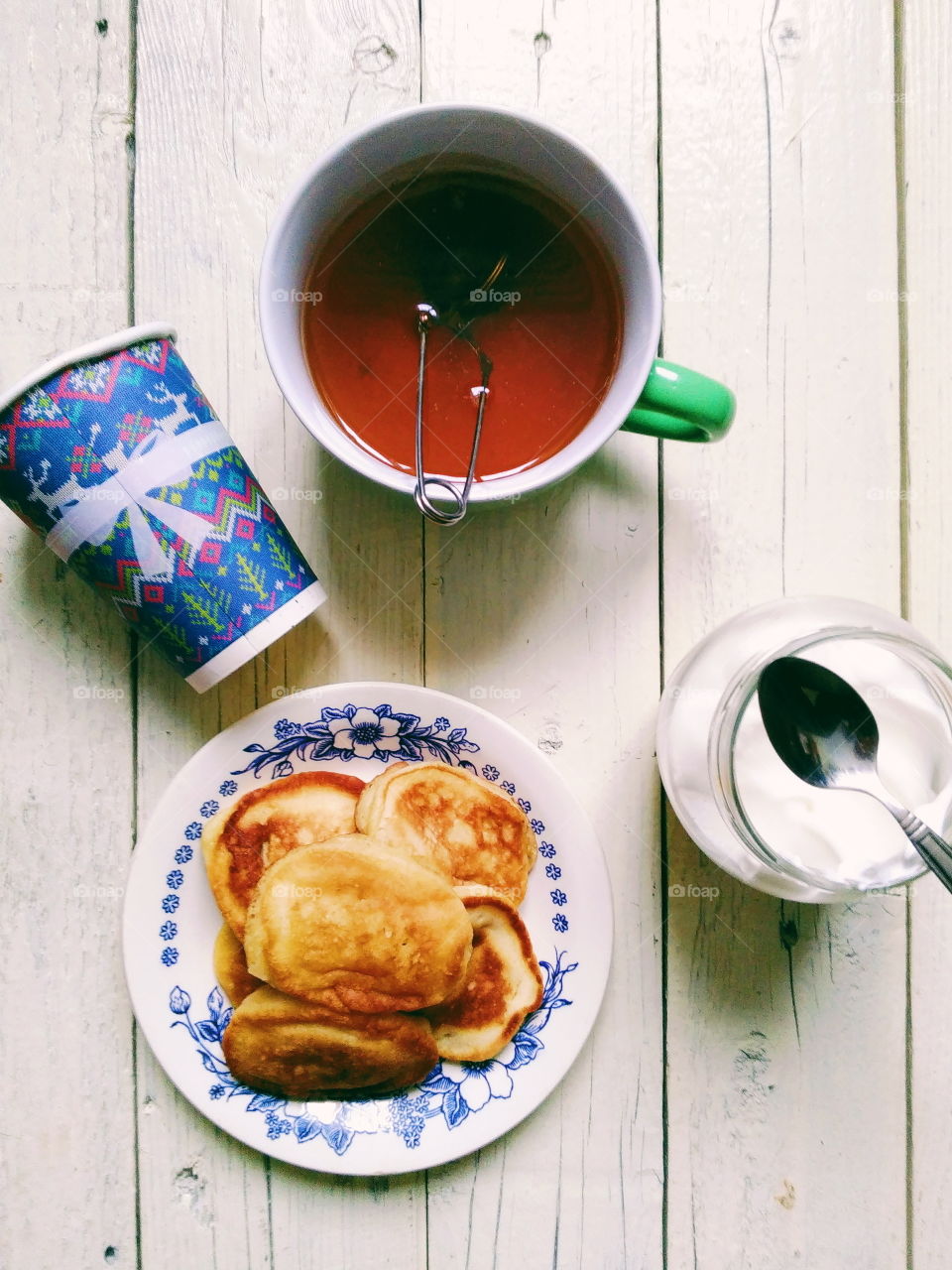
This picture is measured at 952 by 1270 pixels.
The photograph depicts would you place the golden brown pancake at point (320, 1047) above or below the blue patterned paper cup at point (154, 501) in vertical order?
below

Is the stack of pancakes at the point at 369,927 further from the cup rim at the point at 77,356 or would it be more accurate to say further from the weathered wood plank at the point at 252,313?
the cup rim at the point at 77,356

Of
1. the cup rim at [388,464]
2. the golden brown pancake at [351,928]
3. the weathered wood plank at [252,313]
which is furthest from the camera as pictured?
the weathered wood plank at [252,313]

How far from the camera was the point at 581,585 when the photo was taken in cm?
98

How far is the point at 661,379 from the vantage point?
780 mm

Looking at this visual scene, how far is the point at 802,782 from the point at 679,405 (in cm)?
32

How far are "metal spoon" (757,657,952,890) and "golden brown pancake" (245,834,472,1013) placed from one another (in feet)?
1.04

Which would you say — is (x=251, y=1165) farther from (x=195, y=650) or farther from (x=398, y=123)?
(x=398, y=123)

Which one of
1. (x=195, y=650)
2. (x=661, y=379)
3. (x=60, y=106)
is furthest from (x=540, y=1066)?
(x=60, y=106)

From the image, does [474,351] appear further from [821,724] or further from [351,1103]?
[351,1103]

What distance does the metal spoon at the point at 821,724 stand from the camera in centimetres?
80

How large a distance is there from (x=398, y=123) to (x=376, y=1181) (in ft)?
3.07

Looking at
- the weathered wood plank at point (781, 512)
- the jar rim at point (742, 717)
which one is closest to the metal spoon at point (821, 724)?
the jar rim at point (742, 717)

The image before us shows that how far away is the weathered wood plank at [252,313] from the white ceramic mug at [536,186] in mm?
181

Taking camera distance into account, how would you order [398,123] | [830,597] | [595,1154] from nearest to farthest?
1. [398,123]
2. [830,597]
3. [595,1154]
